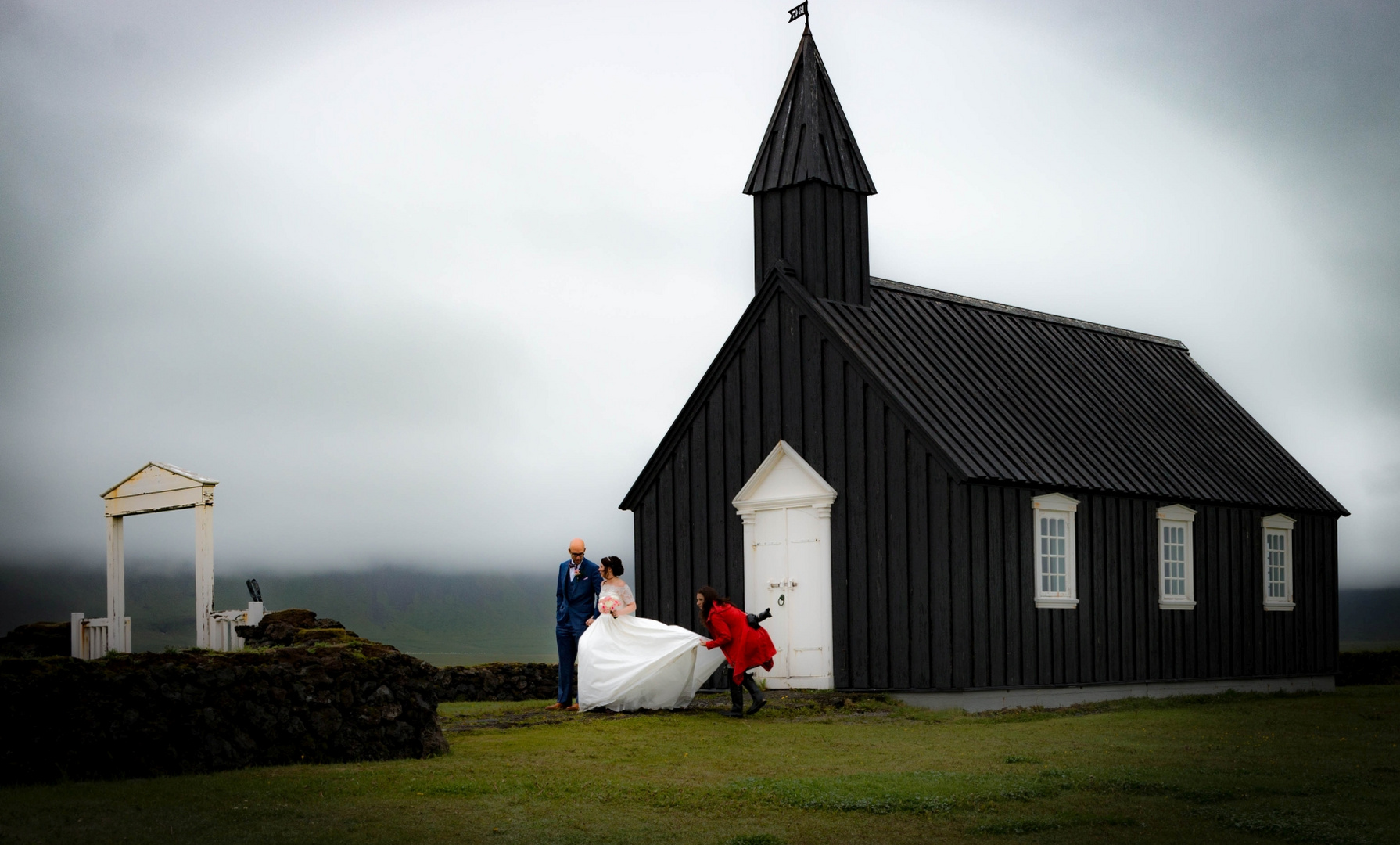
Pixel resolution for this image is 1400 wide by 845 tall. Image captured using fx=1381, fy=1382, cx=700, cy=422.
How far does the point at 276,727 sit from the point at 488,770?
6.20 ft

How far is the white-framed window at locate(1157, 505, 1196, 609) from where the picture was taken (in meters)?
23.4

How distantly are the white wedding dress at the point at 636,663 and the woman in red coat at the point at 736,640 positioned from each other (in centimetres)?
29

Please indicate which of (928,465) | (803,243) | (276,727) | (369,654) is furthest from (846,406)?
(276,727)

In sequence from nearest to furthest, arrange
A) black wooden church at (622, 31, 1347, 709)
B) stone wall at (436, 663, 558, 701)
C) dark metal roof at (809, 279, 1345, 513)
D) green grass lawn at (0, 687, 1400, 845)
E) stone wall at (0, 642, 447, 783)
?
green grass lawn at (0, 687, 1400, 845) → stone wall at (0, 642, 447, 783) → black wooden church at (622, 31, 1347, 709) → dark metal roof at (809, 279, 1345, 513) → stone wall at (436, 663, 558, 701)

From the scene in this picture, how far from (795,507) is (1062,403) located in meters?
5.71

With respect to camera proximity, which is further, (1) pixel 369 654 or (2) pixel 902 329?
(2) pixel 902 329

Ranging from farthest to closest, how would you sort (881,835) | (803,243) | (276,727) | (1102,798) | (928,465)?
1. (803,243)
2. (928,465)
3. (276,727)
4. (1102,798)
5. (881,835)

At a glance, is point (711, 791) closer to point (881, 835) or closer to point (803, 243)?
point (881, 835)

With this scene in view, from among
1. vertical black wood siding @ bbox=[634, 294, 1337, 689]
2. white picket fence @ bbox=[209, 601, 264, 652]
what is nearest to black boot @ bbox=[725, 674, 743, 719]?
vertical black wood siding @ bbox=[634, 294, 1337, 689]

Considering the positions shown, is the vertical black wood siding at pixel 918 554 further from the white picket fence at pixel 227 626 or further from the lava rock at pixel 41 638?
the lava rock at pixel 41 638

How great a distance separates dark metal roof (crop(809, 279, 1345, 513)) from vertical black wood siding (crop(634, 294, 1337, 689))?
Answer: 0.44 meters

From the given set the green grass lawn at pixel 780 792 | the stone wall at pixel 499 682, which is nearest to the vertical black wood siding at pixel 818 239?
the stone wall at pixel 499 682

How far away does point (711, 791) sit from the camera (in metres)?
11.1

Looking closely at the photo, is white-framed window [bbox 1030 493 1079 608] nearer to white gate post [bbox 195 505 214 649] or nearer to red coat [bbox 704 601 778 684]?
red coat [bbox 704 601 778 684]
